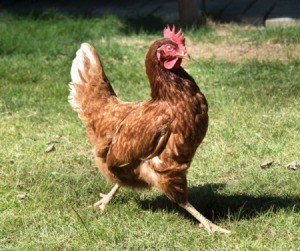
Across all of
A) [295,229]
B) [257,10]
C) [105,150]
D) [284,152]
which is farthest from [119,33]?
[295,229]

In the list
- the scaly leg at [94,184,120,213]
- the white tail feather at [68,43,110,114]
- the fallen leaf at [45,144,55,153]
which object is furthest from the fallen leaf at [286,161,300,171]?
the fallen leaf at [45,144,55,153]

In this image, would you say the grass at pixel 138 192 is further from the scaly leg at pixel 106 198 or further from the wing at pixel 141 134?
the wing at pixel 141 134

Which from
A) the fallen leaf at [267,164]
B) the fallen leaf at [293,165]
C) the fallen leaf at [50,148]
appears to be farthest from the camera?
the fallen leaf at [50,148]

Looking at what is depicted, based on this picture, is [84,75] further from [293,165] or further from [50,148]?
[293,165]

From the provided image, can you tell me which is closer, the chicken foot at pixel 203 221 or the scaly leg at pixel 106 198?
the chicken foot at pixel 203 221

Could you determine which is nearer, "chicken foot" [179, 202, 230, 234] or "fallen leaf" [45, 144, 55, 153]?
"chicken foot" [179, 202, 230, 234]

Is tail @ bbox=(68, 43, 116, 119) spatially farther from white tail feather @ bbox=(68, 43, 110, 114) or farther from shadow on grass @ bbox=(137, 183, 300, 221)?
shadow on grass @ bbox=(137, 183, 300, 221)

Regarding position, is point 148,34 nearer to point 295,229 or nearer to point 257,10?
point 257,10

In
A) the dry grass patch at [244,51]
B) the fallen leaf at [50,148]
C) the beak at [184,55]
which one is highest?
the beak at [184,55]

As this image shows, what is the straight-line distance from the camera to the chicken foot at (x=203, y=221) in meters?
4.54

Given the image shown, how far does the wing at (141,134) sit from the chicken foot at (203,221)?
421mm

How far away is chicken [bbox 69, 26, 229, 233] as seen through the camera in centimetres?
447

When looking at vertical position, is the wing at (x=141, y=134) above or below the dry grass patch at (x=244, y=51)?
above

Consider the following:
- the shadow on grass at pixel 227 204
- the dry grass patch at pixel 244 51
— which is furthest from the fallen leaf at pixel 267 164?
the dry grass patch at pixel 244 51
